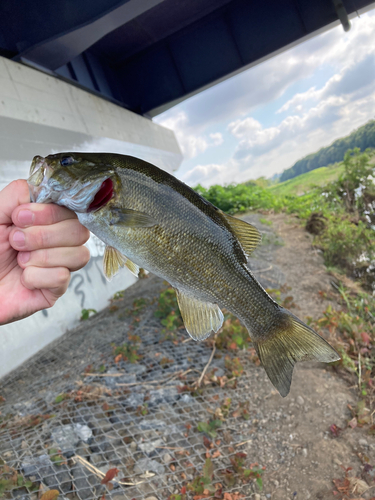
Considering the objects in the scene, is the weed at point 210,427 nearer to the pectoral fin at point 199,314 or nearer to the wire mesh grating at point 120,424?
the wire mesh grating at point 120,424

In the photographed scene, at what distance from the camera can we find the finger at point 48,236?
1.73 m

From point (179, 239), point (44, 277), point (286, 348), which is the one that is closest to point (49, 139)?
point (44, 277)

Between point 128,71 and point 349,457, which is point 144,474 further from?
point 128,71

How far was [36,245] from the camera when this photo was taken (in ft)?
5.77

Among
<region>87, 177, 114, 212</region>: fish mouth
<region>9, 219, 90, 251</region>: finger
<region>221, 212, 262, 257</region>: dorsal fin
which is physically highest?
<region>87, 177, 114, 212</region>: fish mouth

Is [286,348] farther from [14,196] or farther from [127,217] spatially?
[14,196]

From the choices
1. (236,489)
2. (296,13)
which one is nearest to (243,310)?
(236,489)

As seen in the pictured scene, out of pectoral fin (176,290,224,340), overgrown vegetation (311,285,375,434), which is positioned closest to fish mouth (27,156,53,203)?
pectoral fin (176,290,224,340)

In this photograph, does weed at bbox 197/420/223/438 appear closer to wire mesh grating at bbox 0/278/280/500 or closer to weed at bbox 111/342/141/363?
wire mesh grating at bbox 0/278/280/500

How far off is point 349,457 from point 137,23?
959 centimetres

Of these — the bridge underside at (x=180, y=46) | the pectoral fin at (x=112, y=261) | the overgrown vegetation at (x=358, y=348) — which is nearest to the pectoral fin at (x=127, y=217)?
the pectoral fin at (x=112, y=261)

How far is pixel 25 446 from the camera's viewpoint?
9.87ft

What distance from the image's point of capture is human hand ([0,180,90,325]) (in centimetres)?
173

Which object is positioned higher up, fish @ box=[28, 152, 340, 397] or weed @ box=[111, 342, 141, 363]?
fish @ box=[28, 152, 340, 397]
